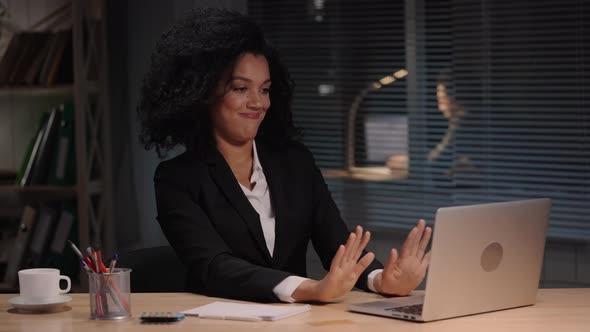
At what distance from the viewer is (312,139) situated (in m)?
4.48

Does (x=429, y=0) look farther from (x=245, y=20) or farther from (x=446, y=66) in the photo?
(x=245, y=20)

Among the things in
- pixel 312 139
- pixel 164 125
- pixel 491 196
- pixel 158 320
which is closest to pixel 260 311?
pixel 158 320

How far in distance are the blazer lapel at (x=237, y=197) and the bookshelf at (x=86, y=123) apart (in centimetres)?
189

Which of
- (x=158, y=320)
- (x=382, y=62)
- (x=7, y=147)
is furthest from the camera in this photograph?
(x=7, y=147)

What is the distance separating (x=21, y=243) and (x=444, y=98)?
6.85ft

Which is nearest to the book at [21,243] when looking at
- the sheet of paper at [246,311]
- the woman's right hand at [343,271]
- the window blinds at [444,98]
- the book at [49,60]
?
the book at [49,60]

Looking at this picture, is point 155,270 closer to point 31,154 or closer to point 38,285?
point 38,285

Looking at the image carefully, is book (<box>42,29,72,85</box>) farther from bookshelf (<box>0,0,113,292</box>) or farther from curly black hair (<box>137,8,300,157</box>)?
curly black hair (<box>137,8,300,157</box>)

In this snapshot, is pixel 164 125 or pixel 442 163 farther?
pixel 442 163

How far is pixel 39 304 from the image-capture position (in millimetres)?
1998

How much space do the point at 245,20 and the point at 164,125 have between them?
0.37m

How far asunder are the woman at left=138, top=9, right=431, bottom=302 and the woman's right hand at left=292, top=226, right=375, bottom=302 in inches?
9.9

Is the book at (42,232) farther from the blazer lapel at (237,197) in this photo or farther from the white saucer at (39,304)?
the white saucer at (39,304)

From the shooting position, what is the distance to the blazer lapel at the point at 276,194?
8.25ft
